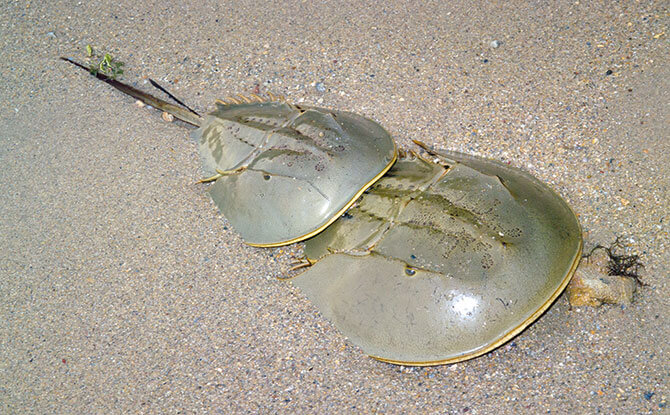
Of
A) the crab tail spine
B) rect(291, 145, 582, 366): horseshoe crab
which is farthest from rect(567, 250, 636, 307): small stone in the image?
the crab tail spine

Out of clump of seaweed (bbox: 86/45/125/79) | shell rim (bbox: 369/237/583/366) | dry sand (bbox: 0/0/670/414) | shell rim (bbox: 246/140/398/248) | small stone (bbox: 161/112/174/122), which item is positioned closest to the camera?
Result: shell rim (bbox: 369/237/583/366)

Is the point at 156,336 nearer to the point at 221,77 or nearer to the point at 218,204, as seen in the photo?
the point at 218,204

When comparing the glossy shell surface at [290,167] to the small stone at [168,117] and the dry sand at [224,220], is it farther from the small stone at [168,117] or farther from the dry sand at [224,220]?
the small stone at [168,117]

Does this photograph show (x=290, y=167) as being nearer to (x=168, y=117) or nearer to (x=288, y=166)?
(x=288, y=166)

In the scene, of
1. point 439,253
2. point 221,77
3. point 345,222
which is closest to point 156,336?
point 345,222

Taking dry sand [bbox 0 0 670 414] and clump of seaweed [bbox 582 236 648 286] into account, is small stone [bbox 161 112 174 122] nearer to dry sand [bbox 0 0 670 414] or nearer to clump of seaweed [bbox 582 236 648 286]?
dry sand [bbox 0 0 670 414]

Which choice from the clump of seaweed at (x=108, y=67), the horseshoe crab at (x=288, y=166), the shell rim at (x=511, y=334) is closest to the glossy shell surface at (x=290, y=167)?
the horseshoe crab at (x=288, y=166)
